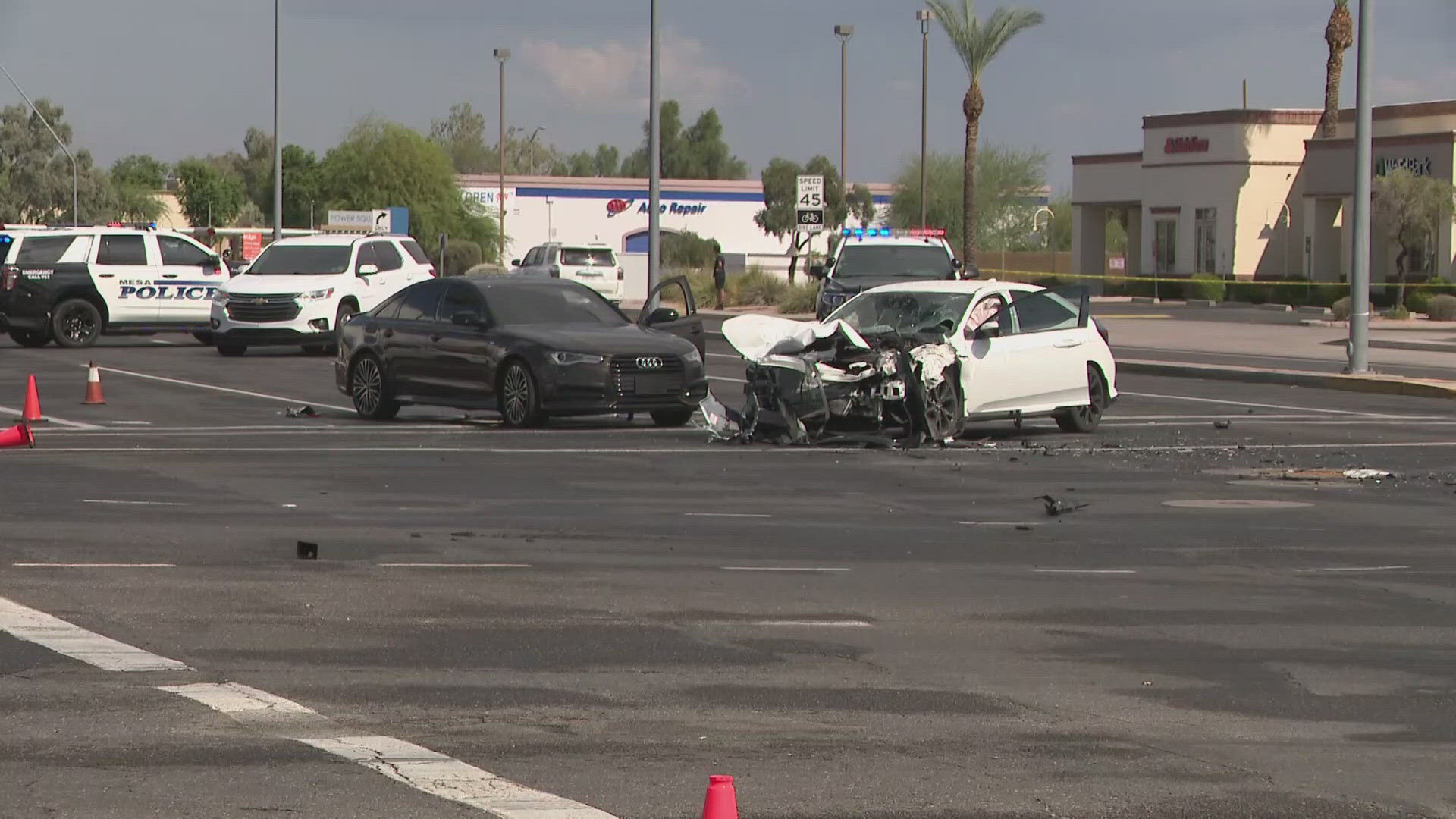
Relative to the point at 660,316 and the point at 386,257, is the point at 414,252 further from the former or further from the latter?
the point at 660,316

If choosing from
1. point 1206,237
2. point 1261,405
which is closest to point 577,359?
point 1261,405

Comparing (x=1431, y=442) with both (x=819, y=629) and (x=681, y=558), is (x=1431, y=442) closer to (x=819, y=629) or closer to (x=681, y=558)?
(x=681, y=558)

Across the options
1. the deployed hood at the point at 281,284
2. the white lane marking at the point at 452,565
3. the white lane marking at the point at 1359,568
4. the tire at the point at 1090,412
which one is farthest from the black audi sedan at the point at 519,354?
the deployed hood at the point at 281,284

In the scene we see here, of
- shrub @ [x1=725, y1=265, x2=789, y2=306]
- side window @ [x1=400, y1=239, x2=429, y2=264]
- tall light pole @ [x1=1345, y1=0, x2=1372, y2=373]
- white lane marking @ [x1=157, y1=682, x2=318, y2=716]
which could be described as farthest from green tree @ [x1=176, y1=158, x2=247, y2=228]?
white lane marking @ [x1=157, y1=682, x2=318, y2=716]

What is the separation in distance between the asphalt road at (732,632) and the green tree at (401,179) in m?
72.5

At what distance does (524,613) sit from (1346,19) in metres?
59.3

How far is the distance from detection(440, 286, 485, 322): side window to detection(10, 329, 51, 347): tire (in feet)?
52.6

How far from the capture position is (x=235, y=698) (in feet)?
25.0

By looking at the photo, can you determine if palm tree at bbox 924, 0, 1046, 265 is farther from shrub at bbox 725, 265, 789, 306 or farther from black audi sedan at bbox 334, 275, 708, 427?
black audi sedan at bbox 334, 275, 708, 427

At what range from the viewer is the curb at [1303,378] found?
25672 millimetres

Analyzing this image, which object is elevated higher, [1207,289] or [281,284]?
[1207,289]

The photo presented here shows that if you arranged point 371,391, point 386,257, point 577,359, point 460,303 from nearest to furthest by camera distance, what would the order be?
point 577,359 → point 460,303 → point 371,391 → point 386,257

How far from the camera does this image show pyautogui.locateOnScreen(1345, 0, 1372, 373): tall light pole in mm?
27578

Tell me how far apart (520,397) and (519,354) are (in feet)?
1.40
